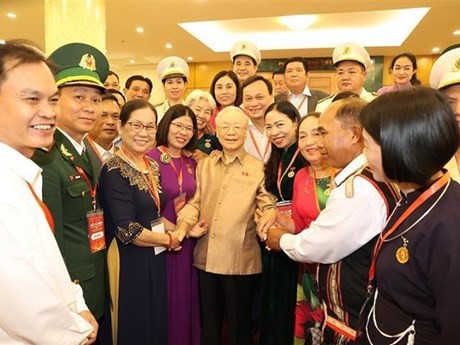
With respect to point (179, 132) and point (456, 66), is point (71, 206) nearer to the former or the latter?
point (179, 132)

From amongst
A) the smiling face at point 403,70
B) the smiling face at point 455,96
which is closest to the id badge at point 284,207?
the smiling face at point 455,96

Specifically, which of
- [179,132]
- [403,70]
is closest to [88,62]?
[179,132]

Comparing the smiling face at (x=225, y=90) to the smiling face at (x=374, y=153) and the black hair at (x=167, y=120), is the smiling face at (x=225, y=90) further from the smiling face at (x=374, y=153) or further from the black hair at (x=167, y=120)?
the smiling face at (x=374, y=153)

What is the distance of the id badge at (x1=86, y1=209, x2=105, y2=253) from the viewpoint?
1715mm

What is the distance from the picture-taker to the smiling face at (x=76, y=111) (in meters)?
1.76

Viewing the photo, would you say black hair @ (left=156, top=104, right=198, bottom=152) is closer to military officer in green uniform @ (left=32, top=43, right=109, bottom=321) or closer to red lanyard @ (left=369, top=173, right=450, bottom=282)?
military officer in green uniform @ (left=32, top=43, right=109, bottom=321)

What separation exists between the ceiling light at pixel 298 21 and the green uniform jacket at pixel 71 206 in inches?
263

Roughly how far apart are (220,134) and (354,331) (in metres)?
1.49

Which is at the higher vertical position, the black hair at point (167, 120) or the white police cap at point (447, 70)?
the white police cap at point (447, 70)

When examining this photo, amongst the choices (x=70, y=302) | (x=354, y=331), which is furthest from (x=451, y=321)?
(x=70, y=302)

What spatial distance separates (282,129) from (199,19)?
18.3ft

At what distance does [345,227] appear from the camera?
1338 mm

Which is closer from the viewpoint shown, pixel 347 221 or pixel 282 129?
pixel 347 221

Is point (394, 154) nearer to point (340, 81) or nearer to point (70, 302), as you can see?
point (70, 302)
